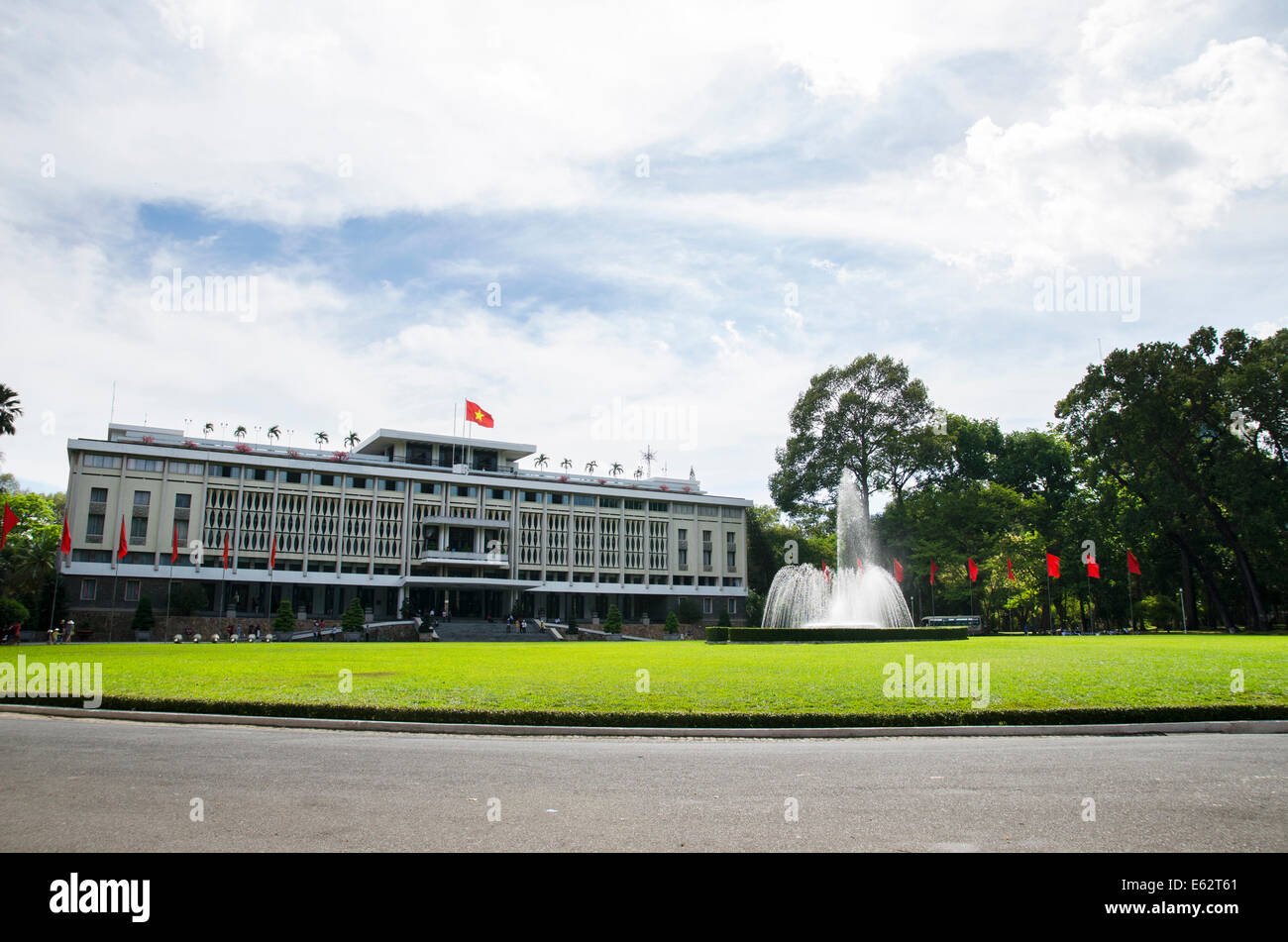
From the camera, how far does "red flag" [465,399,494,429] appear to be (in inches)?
3024

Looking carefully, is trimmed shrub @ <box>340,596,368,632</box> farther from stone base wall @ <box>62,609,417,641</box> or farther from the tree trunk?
the tree trunk

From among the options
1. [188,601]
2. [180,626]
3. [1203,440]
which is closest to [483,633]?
[180,626]

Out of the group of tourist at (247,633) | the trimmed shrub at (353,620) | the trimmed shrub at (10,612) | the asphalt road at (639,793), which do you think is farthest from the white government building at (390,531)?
the asphalt road at (639,793)

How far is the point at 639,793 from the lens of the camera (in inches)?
357

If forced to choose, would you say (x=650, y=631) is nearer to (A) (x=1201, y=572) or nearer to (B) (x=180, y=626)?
(B) (x=180, y=626)

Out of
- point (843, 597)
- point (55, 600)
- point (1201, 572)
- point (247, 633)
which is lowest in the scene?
point (247, 633)

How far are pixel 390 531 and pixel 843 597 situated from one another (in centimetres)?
4689

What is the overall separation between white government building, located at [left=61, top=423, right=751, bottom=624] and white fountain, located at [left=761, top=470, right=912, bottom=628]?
31088 mm

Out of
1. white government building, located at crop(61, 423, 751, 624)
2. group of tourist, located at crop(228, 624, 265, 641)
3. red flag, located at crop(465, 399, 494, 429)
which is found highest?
red flag, located at crop(465, 399, 494, 429)

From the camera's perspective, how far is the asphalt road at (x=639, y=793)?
7.10 m

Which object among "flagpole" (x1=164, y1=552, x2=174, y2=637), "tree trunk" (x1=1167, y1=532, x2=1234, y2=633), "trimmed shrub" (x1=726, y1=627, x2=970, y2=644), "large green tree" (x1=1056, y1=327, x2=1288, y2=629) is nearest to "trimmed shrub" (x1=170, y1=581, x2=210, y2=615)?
"flagpole" (x1=164, y1=552, x2=174, y2=637)

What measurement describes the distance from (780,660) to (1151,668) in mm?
10585
